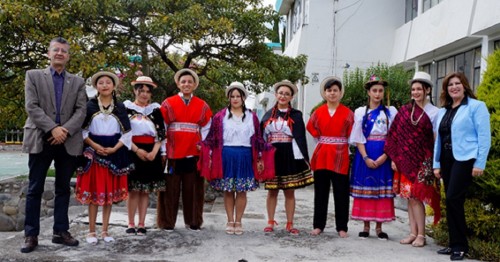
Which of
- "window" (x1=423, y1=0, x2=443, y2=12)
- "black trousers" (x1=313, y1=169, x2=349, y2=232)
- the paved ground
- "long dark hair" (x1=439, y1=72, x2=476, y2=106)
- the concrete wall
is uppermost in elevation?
"window" (x1=423, y1=0, x2=443, y2=12)

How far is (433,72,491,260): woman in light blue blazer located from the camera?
15.1 feet

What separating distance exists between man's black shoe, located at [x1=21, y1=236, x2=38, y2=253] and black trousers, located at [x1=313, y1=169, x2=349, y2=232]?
10.2ft

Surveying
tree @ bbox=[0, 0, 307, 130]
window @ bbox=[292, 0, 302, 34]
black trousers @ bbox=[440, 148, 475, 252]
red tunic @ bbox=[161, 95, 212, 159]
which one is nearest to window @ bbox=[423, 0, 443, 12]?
tree @ bbox=[0, 0, 307, 130]

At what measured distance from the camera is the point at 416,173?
519cm

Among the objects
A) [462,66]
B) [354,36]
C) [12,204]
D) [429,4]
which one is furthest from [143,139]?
[354,36]

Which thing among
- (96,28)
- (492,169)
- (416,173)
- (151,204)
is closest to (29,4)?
(96,28)

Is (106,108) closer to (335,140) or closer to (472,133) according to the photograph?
(335,140)

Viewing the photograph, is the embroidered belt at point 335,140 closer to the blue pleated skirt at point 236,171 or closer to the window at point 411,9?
the blue pleated skirt at point 236,171

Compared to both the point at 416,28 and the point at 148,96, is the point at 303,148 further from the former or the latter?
the point at 416,28

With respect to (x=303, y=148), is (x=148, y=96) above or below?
above

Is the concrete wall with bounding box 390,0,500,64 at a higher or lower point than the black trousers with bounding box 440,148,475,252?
higher

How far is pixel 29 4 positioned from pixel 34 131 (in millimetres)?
4711

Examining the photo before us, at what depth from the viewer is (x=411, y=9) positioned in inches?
531

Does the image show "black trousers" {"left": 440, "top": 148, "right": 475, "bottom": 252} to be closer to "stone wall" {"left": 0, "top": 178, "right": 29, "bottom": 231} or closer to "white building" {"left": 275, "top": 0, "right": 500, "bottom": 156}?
"white building" {"left": 275, "top": 0, "right": 500, "bottom": 156}
